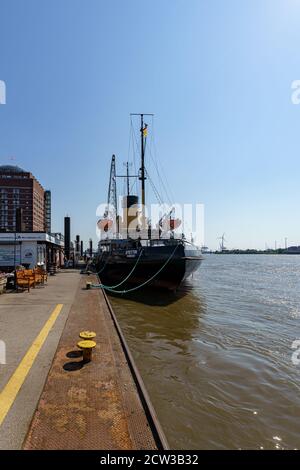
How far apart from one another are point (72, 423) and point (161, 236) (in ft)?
61.0

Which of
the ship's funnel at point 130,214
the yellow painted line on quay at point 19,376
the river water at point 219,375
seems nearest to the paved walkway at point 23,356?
the yellow painted line on quay at point 19,376

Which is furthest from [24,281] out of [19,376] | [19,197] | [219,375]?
[19,197]

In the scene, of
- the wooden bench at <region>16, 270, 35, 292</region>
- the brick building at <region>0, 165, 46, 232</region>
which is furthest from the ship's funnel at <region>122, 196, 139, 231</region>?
the brick building at <region>0, 165, 46, 232</region>

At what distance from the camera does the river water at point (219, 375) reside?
441 centimetres

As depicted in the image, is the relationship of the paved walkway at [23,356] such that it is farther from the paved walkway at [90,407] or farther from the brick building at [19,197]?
the brick building at [19,197]

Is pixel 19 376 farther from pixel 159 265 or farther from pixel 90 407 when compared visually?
pixel 159 265

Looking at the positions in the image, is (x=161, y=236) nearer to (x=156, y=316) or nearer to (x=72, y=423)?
(x=156, y=316)

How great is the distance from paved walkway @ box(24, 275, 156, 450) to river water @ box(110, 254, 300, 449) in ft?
3.08

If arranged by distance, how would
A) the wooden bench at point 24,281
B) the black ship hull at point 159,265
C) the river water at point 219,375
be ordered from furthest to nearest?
the black ship hull at point 159,265
the wooden bench at point 24,281
the river water at point 219,375

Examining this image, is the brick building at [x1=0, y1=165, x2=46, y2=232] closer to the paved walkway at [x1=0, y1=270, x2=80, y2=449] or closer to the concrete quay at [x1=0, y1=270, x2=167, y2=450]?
the paved walkway at [x1=0, y1=270, x2=80, y2=449]

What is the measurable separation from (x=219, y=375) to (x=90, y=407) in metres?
3.70

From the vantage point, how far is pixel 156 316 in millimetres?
11891
